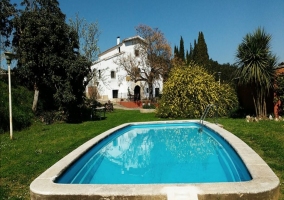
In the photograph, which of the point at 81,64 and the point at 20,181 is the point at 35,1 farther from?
the point at 20,181

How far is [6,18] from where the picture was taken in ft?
67.7

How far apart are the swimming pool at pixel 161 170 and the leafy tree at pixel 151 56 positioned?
65.8 feet

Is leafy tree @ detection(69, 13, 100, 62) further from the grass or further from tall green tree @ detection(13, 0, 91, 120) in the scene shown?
the grass

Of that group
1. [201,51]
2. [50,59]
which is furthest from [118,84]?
[50,59]

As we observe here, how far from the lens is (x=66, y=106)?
15945mm

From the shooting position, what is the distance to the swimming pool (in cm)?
350

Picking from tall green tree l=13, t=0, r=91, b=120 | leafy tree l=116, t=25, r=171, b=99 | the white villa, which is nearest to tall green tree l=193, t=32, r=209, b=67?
the white villa

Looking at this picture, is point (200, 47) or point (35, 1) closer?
point (35, 1)

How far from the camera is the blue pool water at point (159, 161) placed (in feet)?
17.5

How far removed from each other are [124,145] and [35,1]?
14.5 meters

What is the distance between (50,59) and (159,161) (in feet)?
36.2

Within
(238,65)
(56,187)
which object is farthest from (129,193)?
(238,65)

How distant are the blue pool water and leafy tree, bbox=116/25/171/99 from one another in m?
20.9

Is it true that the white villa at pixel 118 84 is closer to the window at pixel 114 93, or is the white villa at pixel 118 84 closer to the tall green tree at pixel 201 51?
the window at pixel 114 93
